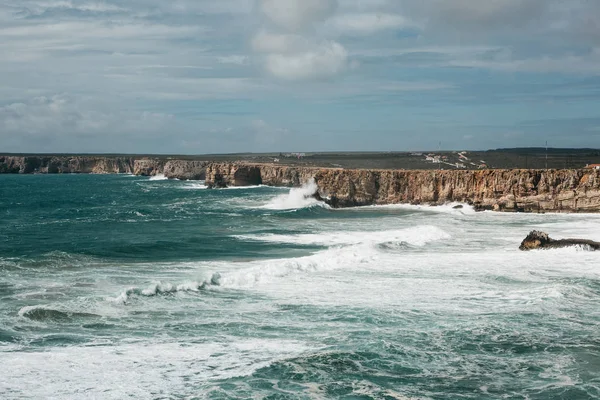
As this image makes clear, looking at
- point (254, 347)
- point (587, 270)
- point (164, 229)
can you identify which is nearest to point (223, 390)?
point (254, 347)

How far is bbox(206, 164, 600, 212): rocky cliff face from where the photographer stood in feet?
172

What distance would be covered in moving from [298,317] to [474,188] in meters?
40.2

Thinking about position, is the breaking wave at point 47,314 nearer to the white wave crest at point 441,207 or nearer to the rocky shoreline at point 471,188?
the white wave crest at point 441,207

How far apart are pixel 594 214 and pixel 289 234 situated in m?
24.1

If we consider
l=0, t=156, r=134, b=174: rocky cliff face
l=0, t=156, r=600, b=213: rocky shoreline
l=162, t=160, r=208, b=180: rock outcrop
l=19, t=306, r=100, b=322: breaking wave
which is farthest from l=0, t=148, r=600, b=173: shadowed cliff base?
l=19, t=306, r=100, b=322: breaking wave

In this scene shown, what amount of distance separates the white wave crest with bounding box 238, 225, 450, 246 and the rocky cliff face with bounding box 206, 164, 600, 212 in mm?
15369

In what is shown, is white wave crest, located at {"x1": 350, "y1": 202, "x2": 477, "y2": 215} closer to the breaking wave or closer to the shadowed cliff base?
the shadowed cliff base

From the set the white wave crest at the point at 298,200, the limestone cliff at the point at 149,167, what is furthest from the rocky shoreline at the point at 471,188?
the limestone cliff at the point at 149,167

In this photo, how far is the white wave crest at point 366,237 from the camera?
37219 millimetres

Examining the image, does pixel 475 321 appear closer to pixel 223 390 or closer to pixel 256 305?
pixel 256 305

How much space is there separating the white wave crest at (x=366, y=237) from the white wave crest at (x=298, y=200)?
20429mm

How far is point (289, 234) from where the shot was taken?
138 ft

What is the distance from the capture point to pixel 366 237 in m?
39.6

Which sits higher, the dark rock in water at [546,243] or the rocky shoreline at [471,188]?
the rocky shoreline at [471,188]
